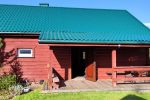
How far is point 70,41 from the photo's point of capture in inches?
553

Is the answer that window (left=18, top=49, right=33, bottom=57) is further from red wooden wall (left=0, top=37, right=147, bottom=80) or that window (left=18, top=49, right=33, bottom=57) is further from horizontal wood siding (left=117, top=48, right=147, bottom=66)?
horizontal wood siding (left=117, top=48, right=147, bottom=66)

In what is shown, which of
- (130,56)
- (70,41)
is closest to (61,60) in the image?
(70,41)

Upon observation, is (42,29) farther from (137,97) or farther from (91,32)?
(137,97)

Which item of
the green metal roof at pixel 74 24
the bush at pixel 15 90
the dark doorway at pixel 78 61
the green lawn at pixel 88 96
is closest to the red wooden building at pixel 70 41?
the green metal roof at pixel 74 24

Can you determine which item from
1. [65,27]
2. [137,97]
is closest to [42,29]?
[65,27]

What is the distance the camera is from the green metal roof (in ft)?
49.1

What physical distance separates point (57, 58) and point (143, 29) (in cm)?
572

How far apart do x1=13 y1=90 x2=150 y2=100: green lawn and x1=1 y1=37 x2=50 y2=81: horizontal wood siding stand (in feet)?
11.3

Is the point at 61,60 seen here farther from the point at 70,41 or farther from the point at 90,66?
the point at 70,41

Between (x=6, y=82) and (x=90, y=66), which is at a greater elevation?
(x=90, y=66)

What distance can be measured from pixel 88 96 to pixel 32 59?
5223 millimetres

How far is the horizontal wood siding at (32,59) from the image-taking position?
52.9 ft

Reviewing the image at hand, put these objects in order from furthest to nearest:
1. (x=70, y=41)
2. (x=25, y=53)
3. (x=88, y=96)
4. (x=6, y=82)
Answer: (x=25, y=53), (x=70, y=41), (x=6, y=82), (x=88, y=96)

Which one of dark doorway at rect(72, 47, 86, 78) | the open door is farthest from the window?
dark doorway at rect(72, 47, 86, 78)
